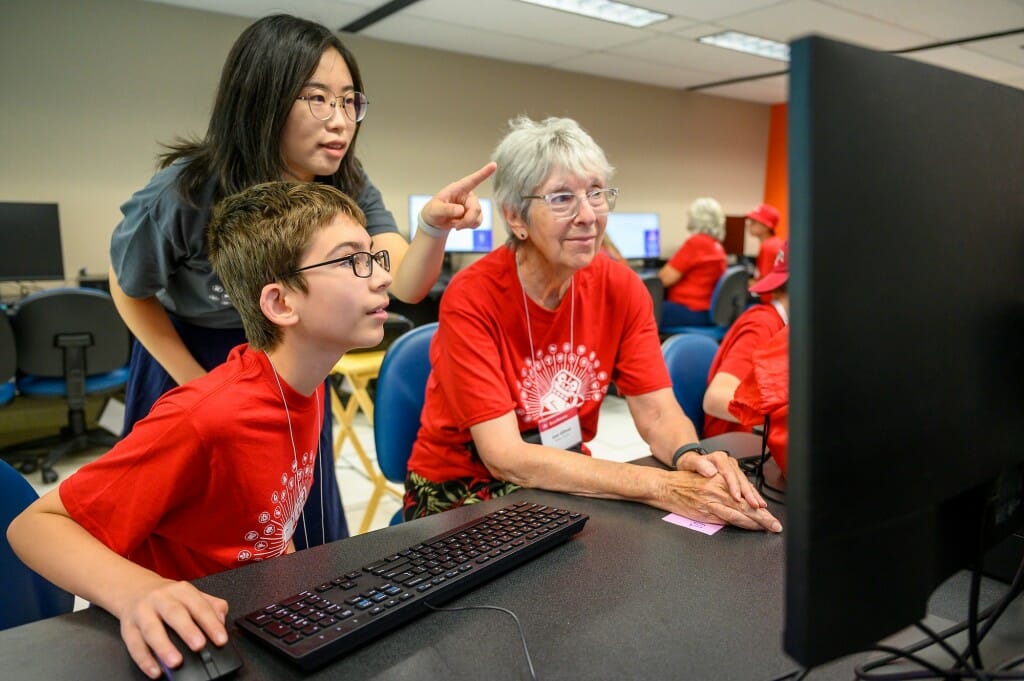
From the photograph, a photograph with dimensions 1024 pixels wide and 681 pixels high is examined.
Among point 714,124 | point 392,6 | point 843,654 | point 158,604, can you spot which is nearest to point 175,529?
point 158,604

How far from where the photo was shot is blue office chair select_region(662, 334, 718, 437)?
6.03 feet

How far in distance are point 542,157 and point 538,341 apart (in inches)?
15.1

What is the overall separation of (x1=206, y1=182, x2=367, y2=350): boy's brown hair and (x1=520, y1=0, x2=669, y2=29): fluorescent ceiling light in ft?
12.1

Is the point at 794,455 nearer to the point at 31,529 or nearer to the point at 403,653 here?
the point at 403,653

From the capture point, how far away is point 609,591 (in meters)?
0.82

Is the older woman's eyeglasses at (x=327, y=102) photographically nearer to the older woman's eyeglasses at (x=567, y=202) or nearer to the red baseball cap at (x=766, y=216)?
the older woman's eyeglasses at (x=567, y=202)

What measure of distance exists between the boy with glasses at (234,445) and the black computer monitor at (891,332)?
571 millimetres

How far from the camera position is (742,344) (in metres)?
1.70

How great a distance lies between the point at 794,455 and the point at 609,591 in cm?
46

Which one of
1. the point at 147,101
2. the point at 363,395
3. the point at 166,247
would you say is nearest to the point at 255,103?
the point at 166,247

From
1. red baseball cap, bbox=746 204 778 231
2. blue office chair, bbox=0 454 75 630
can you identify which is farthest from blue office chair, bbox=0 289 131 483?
red baseball cap, bbox=746 204 778 231

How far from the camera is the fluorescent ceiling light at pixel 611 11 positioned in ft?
14.7

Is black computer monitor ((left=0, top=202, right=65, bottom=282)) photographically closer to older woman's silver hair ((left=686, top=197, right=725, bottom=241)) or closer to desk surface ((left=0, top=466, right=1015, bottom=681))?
desk surface ((left=0, top=466, right=1015, bottom=681))

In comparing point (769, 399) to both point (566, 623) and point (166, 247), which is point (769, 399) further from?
point (166, 247)
